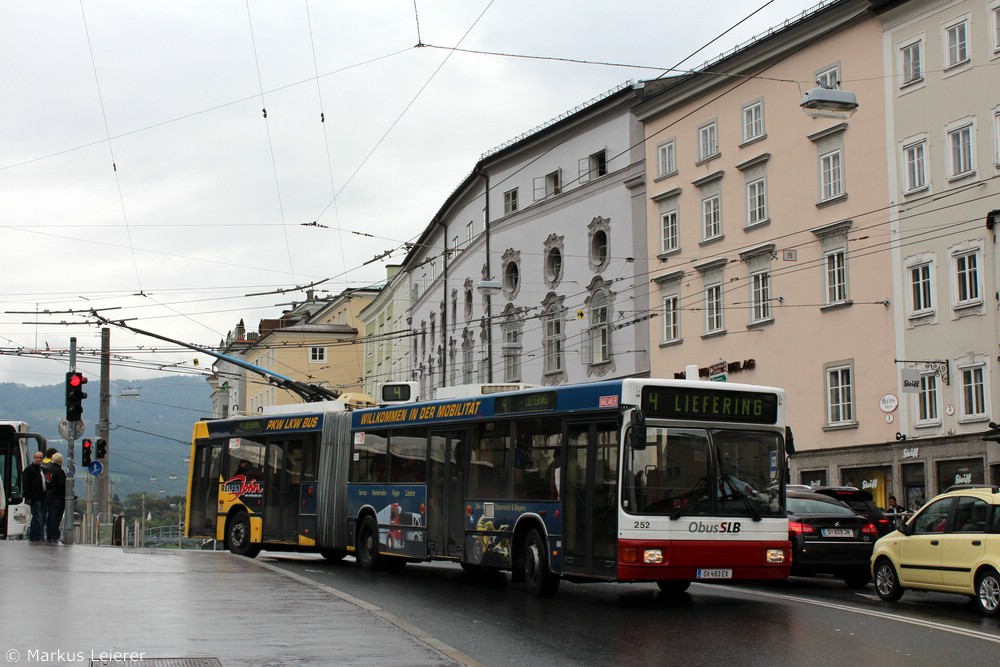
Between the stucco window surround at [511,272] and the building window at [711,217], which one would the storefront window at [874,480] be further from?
the stucco window surround at [511,272]

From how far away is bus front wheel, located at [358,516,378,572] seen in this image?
2316cm

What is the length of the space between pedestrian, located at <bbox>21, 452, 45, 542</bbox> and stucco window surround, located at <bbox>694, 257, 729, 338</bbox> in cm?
2253

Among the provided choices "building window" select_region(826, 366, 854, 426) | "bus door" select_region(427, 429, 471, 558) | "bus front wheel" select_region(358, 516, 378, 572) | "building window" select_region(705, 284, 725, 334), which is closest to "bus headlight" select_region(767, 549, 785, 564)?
"bus door" select_region(427, 429, 471, 558)

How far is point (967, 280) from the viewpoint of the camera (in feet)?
112

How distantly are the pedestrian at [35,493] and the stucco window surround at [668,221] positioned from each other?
23909 millimetres

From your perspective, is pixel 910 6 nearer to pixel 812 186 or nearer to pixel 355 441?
pixel 812 186

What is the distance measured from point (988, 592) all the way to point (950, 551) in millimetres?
876

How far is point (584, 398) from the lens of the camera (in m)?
17.2

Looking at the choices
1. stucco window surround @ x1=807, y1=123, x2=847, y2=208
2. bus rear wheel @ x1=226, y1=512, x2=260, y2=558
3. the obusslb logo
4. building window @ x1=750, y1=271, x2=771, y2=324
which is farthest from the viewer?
building window @ x1=750, y1=271, x2=771, y2=324

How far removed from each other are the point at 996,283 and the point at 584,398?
1957 centimetres

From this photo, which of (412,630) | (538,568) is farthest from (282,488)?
(412,630)

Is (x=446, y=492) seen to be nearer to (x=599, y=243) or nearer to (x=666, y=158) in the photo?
(x=666, y=158)

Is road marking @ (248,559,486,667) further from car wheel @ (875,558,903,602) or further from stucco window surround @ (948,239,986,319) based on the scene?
stucco window surround @ (948,239,986,319)

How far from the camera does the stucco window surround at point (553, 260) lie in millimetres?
53875
